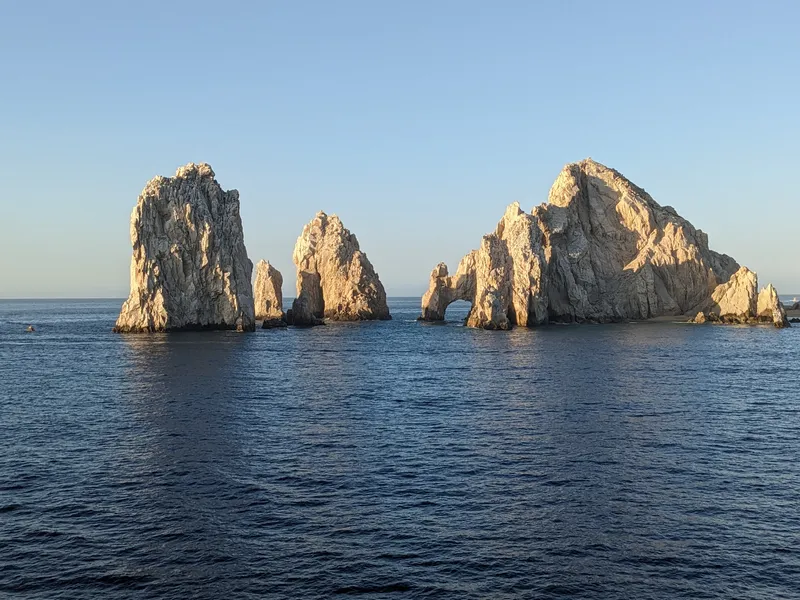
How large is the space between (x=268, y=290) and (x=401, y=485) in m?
150

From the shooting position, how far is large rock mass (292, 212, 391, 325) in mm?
180125

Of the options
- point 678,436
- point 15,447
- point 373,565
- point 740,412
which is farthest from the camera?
point 740,412

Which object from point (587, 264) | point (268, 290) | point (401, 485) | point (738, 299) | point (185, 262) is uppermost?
point (587, 264)

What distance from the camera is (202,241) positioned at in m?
135

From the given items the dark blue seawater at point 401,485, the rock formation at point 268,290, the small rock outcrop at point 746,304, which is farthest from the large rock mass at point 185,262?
the small rock outcrop at point 746,304

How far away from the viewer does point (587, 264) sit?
168375 millimetres

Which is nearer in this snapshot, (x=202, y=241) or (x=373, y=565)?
(x=373, y=565)

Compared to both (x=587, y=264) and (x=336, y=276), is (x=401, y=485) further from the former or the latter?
(x=336, y=276)

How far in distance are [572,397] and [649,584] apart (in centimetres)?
3709

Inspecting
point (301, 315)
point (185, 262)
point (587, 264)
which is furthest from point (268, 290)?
point (587, 264)

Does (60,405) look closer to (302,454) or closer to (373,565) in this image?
(302,454)

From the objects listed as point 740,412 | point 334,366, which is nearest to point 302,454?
point 740,412

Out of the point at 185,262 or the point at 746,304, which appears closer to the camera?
the point at 185,262

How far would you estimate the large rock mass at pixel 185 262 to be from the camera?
5128 inches
